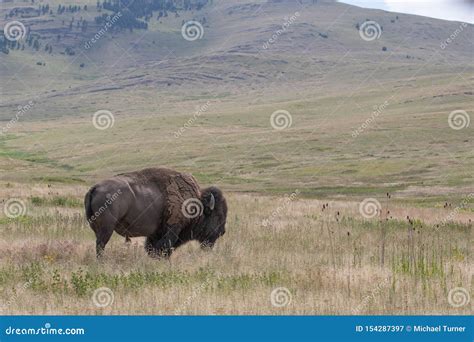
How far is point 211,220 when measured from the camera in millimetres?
15703

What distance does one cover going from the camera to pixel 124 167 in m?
83.1

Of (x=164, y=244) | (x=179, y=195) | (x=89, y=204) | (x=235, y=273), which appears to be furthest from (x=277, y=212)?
(x=235, y=273)

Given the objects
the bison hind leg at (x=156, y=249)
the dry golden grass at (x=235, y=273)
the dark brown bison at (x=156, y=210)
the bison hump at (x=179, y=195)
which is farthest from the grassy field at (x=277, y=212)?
the bison hump at (x=179, y=195)

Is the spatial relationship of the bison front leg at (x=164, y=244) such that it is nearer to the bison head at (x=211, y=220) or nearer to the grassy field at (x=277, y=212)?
the grassy field at (x=277, y=212)

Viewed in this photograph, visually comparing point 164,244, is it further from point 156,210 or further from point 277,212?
point 277,212

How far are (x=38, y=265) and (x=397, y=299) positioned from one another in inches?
242

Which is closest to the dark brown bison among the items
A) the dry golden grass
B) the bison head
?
the bison head

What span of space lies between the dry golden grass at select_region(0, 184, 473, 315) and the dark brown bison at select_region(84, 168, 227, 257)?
14.6 inches

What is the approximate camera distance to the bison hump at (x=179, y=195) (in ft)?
48.8

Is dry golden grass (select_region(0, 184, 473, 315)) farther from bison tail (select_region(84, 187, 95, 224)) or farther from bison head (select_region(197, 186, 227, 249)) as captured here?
bison tail (select_region(84, 187, 95, 224))

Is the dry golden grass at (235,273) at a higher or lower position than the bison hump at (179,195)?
lower

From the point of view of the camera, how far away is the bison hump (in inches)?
586

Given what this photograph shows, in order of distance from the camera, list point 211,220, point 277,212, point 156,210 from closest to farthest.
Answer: point 156,210 < point 211,220 < point 277,212

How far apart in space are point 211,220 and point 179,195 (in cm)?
105
